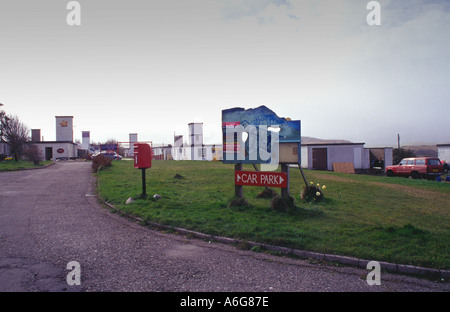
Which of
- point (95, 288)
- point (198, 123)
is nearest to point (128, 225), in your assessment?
point (95, 288)

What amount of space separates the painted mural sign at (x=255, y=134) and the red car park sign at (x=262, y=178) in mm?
376

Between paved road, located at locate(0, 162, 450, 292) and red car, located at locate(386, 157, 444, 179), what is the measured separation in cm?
2446

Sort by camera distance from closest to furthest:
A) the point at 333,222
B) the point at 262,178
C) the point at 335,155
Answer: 1. the point at 333,222
2. the point at 262,178
3. the point at 335,155

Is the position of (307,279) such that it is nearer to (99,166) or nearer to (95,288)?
(95,288)

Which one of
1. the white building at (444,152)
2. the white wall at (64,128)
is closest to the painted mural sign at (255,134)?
the white building at (444,152)

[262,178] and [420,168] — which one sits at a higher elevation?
[262,178]

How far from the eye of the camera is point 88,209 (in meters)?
9.30

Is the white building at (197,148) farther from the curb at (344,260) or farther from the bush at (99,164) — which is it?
the curb at (344,260)

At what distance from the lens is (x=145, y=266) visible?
4.76 m

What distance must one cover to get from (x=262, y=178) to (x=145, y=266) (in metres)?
4.72

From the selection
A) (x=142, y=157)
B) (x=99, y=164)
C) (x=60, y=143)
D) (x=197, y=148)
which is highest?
(x=60, y=143)

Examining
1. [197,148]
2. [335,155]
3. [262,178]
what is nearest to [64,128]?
[197,148]
